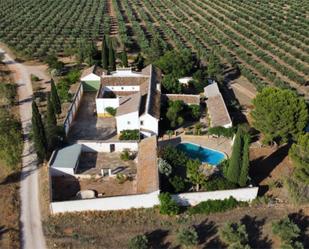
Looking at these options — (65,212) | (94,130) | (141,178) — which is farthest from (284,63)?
(65,212)

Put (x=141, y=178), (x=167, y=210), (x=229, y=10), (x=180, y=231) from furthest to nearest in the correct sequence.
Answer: (x=229, y=10) < (x=141, y=178) < (x=167, y=210) < (x=180, y=231)

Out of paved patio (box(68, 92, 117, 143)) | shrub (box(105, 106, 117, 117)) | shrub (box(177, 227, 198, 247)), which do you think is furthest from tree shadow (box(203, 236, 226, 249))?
shrub (box(105, 106, 117, 117))

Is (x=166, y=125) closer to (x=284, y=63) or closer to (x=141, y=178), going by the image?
(x=141, y=178)

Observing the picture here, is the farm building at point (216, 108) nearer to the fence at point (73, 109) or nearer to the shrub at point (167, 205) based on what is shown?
the shrub at point (167, 205)

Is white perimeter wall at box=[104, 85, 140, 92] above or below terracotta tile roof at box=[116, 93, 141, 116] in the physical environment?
below

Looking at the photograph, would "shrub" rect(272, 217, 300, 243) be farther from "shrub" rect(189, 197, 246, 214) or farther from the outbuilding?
the outbuilding

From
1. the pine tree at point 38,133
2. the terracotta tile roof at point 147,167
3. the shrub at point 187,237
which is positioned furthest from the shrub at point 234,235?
the pine tree at point 38,133

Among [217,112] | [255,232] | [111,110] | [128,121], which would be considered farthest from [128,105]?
[255,232]
